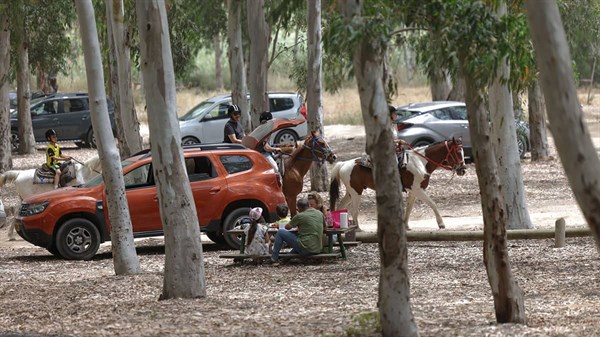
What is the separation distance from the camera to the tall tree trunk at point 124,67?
24.1m

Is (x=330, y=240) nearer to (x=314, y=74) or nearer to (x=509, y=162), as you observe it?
(x=509, y=162)

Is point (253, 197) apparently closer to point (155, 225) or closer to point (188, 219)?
point (155, 225)

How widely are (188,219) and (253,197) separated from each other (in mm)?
5732

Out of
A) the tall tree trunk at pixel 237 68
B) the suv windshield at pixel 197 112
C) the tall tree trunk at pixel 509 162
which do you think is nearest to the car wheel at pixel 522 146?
the tall tree trunk at pixel 237 68

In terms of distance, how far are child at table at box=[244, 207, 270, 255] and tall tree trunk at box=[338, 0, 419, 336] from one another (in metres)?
7.25

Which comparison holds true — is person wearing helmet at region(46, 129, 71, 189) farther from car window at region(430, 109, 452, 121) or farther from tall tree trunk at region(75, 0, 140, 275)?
car window at region(430, 109, 452, 121)

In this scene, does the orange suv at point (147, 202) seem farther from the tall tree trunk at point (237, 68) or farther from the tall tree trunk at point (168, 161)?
the tall tree trunk at point (237, 68)

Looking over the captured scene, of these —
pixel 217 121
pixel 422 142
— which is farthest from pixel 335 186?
pixel 217 121

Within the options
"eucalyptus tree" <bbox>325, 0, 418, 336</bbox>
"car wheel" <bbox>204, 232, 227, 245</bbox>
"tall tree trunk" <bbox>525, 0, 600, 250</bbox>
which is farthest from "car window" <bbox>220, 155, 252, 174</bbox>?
"tall tree trunk" <bbox>525, 0, 600, 250</bbox>

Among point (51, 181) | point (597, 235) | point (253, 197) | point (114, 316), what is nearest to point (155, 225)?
point (253, 197)

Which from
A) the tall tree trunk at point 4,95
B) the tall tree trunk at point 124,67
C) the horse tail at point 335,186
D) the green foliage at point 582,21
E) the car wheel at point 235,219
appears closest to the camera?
the car wheel at point 235,219

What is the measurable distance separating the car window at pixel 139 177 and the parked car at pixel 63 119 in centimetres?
2114

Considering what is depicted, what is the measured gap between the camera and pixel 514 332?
1207 centimetres

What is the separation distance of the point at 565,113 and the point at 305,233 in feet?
29.0
